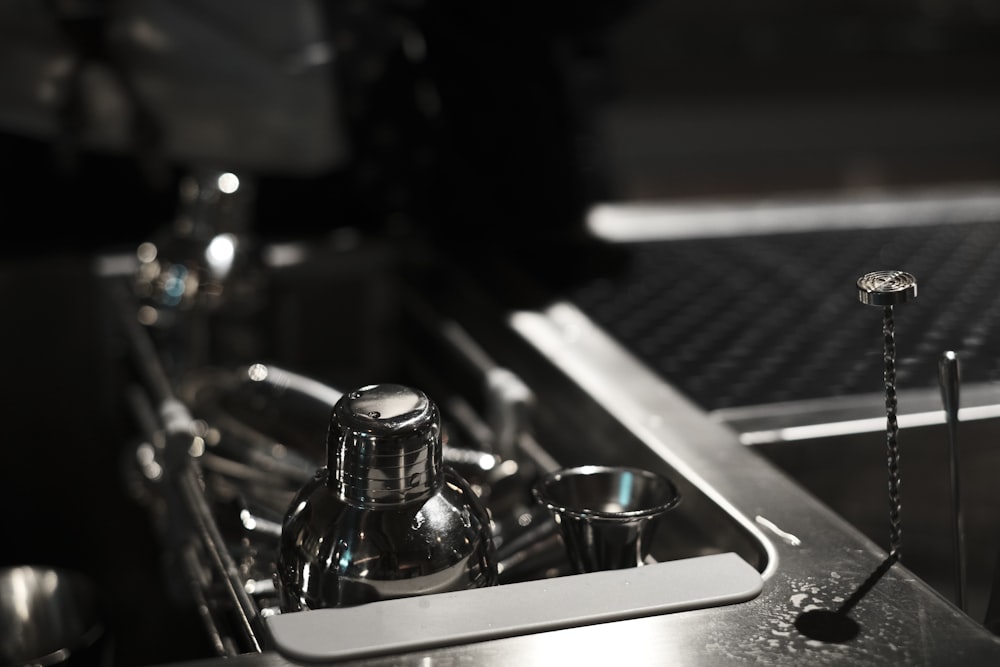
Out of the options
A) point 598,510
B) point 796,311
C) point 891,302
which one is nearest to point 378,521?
point 598,510

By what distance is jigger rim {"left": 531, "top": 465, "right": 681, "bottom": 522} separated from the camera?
1.90 feet

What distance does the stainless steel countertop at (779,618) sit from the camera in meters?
0.50

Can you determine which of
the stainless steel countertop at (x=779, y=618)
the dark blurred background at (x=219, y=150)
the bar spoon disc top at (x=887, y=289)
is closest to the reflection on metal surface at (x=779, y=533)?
the stainless steel countertop at (x=779, y=618)

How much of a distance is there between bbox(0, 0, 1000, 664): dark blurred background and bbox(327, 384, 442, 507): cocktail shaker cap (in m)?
0.65

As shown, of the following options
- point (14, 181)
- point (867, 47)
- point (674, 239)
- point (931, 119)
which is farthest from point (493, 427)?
point (931, 119)

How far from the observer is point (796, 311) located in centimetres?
105

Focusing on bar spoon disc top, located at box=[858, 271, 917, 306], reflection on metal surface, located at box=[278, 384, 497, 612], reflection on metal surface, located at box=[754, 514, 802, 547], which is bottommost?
reflection on metal surface, located at box=[754, 514, 802, 547]

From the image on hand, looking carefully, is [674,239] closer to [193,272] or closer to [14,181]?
[193,272]

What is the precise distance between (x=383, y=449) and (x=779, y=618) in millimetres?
184

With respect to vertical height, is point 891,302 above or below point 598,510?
above

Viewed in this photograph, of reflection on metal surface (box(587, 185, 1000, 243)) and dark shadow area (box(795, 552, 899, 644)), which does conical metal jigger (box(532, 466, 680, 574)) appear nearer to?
dark shadow area (box(795, 552, 899, 644))

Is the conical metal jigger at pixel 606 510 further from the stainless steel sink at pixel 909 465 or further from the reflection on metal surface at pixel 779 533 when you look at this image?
the stainless steel sink at pixel 909 465

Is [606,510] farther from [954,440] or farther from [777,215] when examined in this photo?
[777,215]

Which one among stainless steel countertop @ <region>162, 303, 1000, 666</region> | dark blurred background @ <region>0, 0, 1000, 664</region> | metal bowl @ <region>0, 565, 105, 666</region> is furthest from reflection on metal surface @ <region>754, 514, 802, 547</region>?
dark blurred background @ <region>0, 0, 1000, 664</region>
